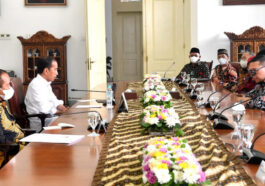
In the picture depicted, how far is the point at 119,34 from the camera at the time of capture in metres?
11.5

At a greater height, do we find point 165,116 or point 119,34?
point 119,34

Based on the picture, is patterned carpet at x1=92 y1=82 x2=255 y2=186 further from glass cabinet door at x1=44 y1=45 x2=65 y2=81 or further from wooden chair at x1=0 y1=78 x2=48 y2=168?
glass cabinet door at x1=44 y1=45 x2=65 y2=81

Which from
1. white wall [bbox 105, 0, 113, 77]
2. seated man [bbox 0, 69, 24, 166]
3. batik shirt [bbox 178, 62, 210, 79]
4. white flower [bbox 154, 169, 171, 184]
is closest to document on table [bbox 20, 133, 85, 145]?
seated man [bbox 0, 69, 24, 166]

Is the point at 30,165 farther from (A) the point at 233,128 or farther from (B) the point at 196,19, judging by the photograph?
(B) the point at 196,19

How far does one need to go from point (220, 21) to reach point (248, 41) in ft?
2.47

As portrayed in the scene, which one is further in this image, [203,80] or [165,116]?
[203,80]

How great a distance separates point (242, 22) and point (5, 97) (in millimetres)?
5557

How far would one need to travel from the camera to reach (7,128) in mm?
3160

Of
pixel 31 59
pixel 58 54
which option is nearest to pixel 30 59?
pixel 31 59

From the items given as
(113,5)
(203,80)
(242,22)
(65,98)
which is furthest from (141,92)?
(113,5)

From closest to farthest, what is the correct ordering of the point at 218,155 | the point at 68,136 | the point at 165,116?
the point at 218,155
the point at 165,116
the point at 68,136

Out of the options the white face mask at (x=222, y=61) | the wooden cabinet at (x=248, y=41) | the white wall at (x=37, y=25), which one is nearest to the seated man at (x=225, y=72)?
the white face mask at (x=222, y=61)

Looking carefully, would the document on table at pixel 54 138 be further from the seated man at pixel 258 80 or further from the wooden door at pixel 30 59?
the wooden door at pixel 30 59

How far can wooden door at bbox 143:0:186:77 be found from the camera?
8.24m
